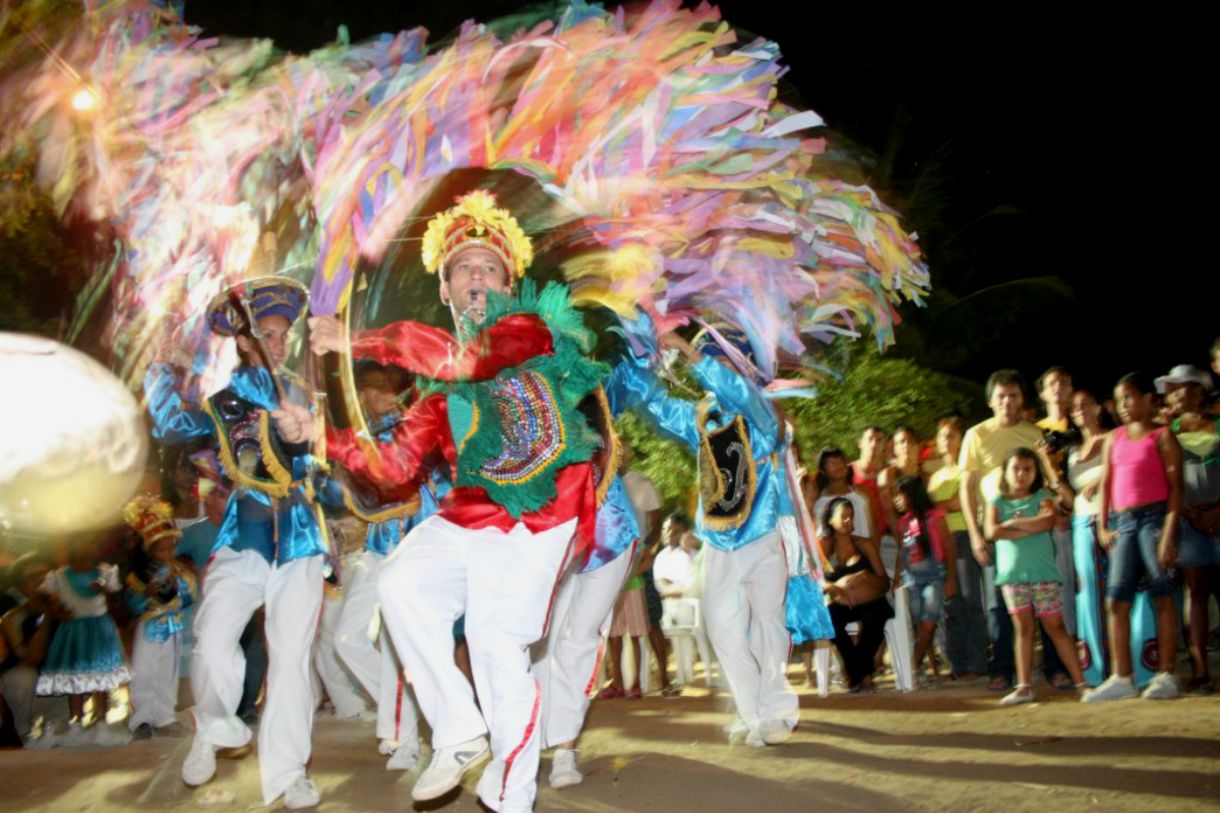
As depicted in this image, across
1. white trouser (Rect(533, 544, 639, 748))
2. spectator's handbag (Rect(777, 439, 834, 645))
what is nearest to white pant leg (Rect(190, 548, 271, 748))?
white trouser (Rect(533, 544, 639, 748))

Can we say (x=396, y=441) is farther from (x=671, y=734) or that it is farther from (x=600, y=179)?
(x=671, y=734)

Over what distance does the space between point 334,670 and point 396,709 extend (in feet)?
7.82

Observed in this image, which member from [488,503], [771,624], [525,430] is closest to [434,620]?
[488,503]

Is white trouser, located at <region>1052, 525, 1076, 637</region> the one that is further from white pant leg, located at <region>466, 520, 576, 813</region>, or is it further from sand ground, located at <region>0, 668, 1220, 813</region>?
white pant leg, located at <region>466, 520, 576, 813</region>

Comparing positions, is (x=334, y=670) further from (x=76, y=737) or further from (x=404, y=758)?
(x=404, y=758)

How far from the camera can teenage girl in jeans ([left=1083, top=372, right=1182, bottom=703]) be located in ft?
23.6

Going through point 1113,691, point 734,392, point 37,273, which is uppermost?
point 37,273

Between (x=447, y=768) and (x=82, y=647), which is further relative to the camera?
(x=82, y=647)

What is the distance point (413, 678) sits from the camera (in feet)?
15.1

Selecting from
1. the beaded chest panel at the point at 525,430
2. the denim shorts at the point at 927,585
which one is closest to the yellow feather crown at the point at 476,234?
the beaded chest panel at the point at 525,430

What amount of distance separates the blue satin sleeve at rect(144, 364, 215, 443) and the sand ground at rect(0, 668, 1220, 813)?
1.61m

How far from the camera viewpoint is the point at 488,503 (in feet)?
15.6

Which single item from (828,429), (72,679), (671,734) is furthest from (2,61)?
(828,429)

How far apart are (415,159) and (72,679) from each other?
193 inches
